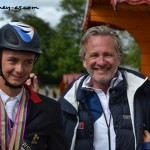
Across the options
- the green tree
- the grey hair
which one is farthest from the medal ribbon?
the green tree

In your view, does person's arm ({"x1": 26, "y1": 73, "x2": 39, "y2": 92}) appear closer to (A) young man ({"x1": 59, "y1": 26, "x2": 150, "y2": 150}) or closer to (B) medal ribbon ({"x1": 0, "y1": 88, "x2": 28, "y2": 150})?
(A) young man ({"x1": 59, "y1": 26, "x2": 150, "y2": 150})

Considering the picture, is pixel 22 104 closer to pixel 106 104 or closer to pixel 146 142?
pixel 106 104

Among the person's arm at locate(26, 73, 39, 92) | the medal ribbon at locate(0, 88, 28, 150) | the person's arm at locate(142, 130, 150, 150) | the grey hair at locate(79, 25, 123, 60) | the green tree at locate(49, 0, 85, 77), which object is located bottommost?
the person's arm at locate(142, 130, 150, 150)

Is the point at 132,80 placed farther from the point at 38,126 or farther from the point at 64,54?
the point at 64,54

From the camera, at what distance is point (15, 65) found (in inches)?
110

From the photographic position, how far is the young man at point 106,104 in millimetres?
3191

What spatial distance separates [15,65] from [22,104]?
24 centimetres

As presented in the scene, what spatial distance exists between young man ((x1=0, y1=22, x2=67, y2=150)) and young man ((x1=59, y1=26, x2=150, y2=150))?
308 millimetres

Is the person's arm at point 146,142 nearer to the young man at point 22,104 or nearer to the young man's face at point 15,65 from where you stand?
the young man at point 22,104

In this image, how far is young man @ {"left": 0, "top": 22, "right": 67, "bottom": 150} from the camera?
2.71 m

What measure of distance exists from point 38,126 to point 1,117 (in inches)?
9.7

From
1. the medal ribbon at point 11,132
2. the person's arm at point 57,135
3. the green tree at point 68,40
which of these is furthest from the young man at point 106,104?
the green tree at point 68,40

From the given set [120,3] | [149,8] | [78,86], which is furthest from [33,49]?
[149,8]

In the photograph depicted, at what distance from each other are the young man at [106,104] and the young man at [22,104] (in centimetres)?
31
